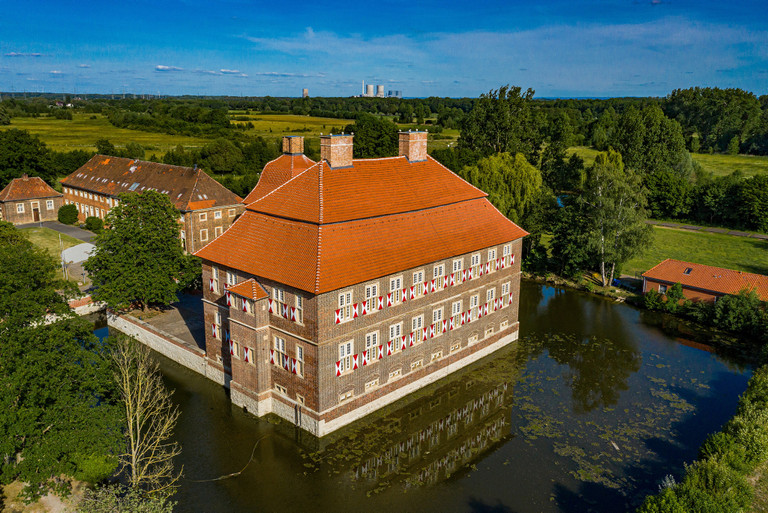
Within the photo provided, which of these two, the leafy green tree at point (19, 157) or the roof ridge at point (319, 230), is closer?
the roof ridge at point (319, 230)

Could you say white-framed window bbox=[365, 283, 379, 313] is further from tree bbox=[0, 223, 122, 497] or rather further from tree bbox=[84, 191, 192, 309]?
tree bbox=[84, 191, 192, 309]

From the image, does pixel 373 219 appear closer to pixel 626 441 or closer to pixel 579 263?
pixel 626 441

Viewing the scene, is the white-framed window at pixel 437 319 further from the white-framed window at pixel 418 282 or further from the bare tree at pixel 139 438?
the bare tree at pixel 139 438

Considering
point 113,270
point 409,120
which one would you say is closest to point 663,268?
point 113,270

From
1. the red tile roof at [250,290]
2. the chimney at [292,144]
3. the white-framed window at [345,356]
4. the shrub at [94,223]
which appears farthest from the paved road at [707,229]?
the shrub at [94,223]

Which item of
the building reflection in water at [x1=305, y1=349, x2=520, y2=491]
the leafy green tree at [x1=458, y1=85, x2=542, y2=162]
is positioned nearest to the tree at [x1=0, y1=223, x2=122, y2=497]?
the building reflection in water at [x1=305, y1=349, x2=520, y2=491]

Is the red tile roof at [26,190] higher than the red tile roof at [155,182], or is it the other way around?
the red tile roof at [155,182]
